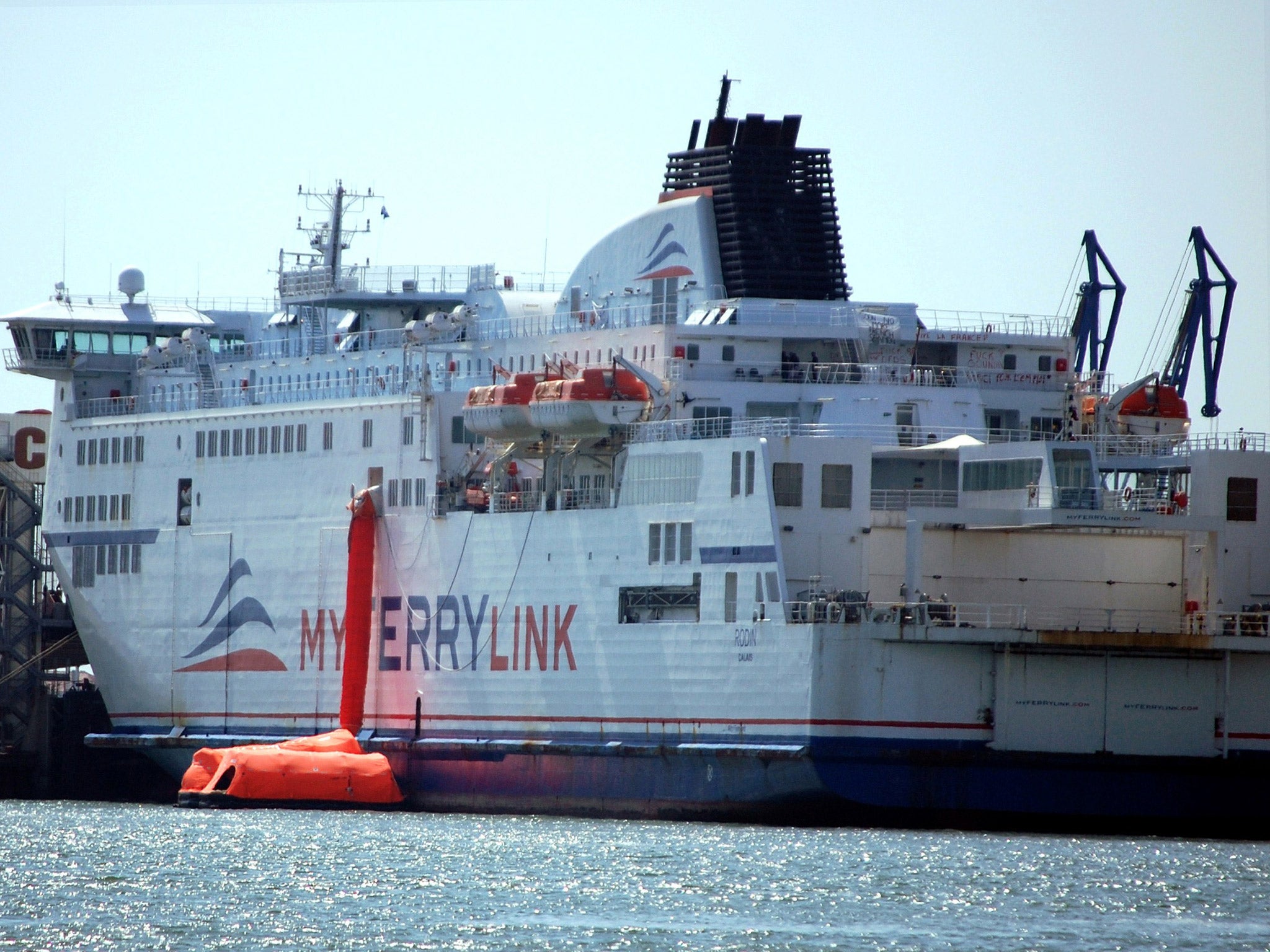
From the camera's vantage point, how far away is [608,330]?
5403 cm

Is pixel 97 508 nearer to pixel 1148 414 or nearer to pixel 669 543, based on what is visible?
pixel 669 543

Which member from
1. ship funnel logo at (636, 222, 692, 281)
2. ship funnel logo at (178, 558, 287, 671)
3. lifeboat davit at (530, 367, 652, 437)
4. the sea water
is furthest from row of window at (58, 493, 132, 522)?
lifeboat davit at (530, 367, 652, 437)

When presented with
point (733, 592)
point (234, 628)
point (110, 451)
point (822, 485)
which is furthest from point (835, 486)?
point (110, 451)

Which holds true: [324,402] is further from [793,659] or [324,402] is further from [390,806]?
[793,659]

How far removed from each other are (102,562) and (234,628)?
444 centimetres

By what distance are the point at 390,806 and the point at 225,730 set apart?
567 centimetres

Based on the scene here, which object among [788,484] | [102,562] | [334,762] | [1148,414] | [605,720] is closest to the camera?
[788,484]

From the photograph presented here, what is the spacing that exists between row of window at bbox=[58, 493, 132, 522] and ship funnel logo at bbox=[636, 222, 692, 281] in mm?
12463

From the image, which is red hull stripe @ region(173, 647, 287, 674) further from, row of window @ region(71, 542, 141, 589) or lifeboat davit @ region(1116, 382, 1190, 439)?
lifeboat davit @ region(1116, 382, 1190, 439)

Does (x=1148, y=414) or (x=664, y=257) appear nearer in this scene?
(x=1148, y=414)

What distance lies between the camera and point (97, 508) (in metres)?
60.8

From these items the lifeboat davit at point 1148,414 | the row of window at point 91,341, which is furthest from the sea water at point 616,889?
the row of window at point 91,341

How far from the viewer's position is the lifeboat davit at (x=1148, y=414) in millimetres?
51781

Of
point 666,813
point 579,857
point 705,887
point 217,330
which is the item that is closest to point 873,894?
point 705,887
